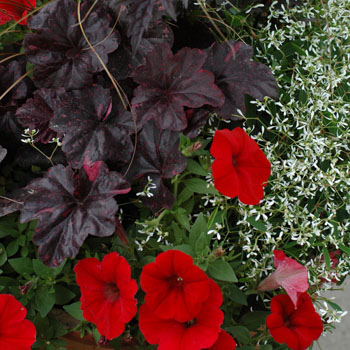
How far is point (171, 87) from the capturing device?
2.48 ft

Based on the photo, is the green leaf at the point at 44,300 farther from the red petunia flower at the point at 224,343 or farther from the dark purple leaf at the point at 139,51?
the dark purple leaf at the point at 139,51

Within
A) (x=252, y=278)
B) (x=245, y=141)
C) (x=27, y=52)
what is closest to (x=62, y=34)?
(x=27, y=52)

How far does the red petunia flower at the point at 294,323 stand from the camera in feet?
2.39

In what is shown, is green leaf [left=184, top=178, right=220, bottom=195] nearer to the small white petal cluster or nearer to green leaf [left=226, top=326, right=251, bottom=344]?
the small white petal cluster

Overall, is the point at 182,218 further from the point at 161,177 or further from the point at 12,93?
the point at 12,93

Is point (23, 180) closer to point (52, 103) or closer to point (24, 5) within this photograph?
point (52, 103)

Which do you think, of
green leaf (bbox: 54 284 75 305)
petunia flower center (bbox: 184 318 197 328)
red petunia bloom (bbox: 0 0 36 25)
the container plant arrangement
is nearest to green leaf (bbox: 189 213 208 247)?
the container plant arrangement

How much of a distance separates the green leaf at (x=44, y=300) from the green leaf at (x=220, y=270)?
0.25m

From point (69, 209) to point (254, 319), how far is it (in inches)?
14.1

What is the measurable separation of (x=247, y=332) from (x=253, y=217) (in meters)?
0.18

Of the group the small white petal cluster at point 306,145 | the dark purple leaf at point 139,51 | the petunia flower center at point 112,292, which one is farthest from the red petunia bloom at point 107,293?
the dark purple leaf at point 139,51

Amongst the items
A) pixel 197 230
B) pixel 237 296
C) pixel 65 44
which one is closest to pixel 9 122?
pixel 65 44

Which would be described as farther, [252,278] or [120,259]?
[252,278]

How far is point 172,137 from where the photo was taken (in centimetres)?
76
